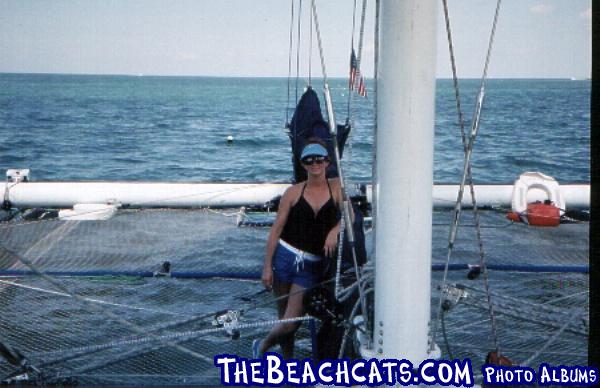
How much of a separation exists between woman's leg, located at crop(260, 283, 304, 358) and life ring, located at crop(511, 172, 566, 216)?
6545mm

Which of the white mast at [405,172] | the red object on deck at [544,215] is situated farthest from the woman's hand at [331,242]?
the red object on deck at [544,215]

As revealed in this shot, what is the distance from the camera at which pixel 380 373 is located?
2.83 m

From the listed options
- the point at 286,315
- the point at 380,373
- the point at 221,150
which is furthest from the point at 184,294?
the point at 221,150

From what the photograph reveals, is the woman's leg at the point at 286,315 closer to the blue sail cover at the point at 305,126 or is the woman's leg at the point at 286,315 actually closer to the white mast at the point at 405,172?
the white mast at the point at 405,172

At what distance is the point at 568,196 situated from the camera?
10.7m

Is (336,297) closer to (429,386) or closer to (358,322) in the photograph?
(358,322)

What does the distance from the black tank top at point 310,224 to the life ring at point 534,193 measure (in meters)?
6.51

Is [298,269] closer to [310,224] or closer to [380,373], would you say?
[310,224]

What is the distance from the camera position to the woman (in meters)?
4.51

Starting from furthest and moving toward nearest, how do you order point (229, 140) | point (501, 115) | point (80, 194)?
point (501, 115) < point (229, 140) < point (80, 194)

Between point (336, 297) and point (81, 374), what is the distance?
6.76 ft

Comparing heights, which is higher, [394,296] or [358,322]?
[394,296]

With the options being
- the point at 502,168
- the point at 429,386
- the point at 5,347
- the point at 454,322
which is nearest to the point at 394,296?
the point at 429,386

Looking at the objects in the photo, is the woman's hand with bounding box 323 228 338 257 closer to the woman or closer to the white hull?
the woman
